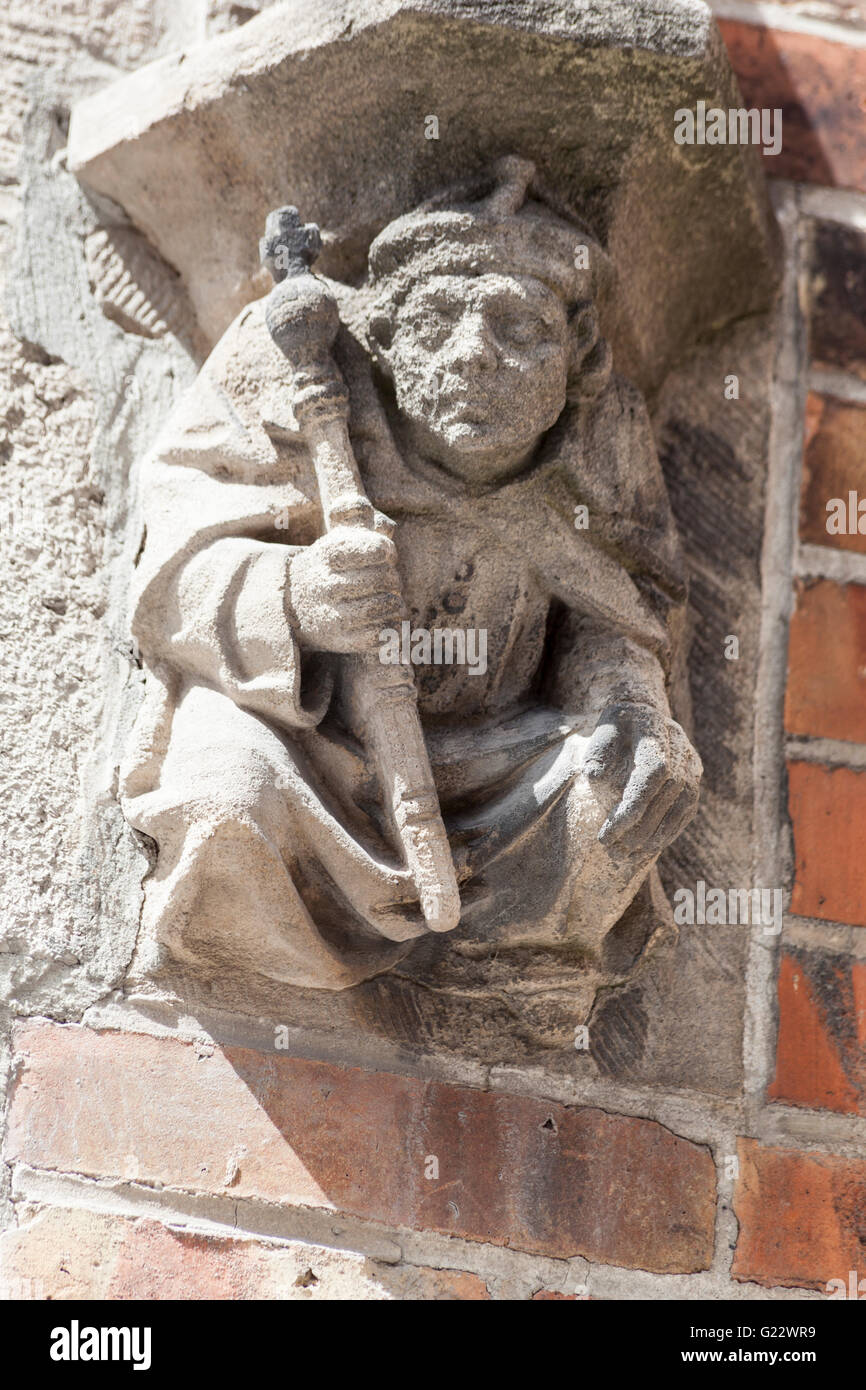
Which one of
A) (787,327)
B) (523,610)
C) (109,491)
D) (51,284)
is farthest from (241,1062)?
(787,327)

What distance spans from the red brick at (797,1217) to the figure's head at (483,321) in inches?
30.2

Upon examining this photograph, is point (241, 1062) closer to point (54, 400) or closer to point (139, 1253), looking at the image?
point (139, 1253)

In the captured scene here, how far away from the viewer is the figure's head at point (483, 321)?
1.39m

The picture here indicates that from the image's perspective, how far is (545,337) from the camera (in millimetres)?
1426

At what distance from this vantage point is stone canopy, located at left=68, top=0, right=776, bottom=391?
4.79 feet

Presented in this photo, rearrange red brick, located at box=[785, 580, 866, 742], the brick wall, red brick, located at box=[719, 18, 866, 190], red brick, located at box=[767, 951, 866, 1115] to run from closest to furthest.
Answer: the brick wall
red brick, located at box=[767, 951, 866, 1115]
red brick, located at box=[785, 580, 866, 742]
red brick, located at box=[719, 18, 866, 190]

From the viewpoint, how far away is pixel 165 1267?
142cm

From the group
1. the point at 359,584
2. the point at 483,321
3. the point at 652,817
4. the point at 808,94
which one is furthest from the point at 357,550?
the point at 808,94

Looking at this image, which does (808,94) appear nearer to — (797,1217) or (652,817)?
(652,817)

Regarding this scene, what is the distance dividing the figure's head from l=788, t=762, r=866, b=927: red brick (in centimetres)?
51

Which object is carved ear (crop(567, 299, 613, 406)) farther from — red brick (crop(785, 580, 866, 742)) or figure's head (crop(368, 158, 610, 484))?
red brick (crop(785, 580, 866, 742))

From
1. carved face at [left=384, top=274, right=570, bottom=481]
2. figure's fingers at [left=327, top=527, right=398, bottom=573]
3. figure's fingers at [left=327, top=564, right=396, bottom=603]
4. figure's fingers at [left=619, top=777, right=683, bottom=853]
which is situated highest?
carved face at [left=384, top=274, right=570, bottom=481]

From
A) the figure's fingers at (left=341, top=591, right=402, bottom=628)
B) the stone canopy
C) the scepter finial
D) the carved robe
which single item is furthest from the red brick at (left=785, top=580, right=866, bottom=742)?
the scepter finial
